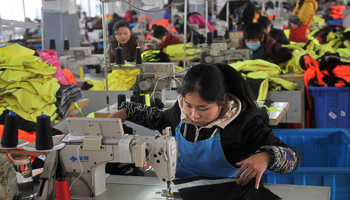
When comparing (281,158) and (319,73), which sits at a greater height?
(319,73)

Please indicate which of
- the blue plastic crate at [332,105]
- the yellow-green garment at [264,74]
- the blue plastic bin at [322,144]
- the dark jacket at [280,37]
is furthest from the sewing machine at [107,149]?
the dark jacket at [280,37]

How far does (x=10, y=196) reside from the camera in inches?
57.0

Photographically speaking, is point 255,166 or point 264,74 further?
point 264,74

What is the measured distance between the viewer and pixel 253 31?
498 cm

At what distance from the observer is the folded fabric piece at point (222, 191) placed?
65.4 inches

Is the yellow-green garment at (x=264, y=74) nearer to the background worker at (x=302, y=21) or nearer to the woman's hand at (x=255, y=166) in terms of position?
the woman's hand at (x=255, y=166)

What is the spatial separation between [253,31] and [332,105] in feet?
4.66

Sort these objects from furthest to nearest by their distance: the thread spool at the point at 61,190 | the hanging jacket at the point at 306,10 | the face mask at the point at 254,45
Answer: the hanging jacket at the point at 306,10, the face mask at the point at 254,45, the thread spool at the point at 61,190

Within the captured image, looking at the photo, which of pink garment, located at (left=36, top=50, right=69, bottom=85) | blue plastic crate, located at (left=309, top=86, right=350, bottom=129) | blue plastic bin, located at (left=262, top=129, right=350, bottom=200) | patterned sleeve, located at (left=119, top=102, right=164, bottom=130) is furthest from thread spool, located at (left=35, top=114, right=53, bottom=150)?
blue plastic crate, located at (left=309, top=86, right=350, bottom=129)

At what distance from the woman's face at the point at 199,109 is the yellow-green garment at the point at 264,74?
7.04 feet

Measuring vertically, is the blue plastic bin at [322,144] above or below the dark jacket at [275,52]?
below

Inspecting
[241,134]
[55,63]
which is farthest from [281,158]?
[55,63]

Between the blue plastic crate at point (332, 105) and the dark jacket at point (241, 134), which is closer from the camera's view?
the dark jacket at point (241, 134)

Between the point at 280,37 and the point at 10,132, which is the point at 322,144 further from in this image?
the point at 280,37
